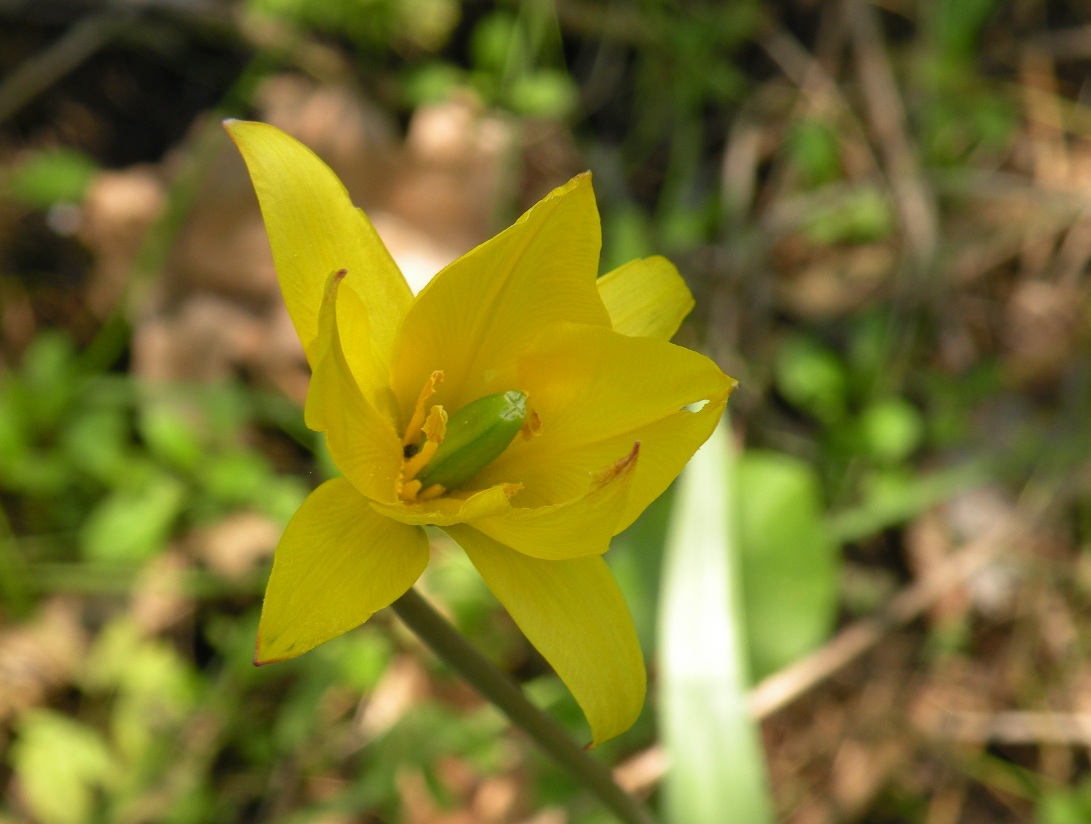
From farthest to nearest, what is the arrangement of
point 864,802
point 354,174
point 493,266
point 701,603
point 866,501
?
point 354,174 → point 866,501 → point 864,802 → point 701,603 → point 493,266

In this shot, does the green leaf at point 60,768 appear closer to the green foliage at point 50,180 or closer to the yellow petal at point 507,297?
the green foliage at point 50,180

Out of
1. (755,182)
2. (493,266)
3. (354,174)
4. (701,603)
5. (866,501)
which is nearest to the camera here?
(493,266)

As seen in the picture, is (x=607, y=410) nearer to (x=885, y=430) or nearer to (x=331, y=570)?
(x=331, y=570)

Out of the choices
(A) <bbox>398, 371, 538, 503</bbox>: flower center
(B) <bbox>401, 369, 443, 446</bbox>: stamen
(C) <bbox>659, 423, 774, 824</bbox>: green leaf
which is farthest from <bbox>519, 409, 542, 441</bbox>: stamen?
(C) <bbox>659, 423, 774, 824</bbox>: green leaf

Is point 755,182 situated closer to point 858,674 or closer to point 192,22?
point 858,674

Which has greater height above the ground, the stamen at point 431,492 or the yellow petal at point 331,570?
the yellow petal at point 331,570

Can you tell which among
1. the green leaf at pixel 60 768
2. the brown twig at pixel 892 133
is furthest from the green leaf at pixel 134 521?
the brown twig at pixel 892 133

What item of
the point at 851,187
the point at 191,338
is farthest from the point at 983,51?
the point at 191,338
